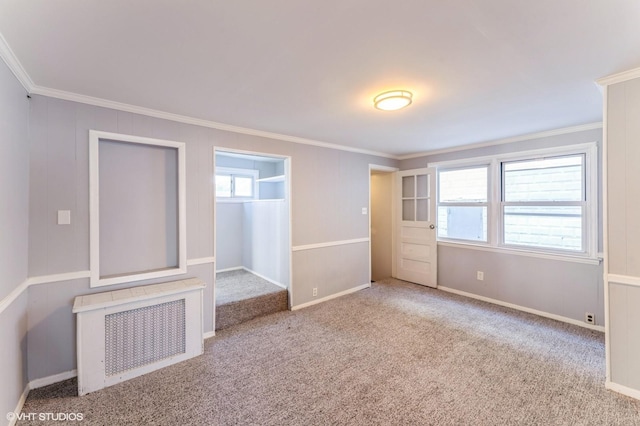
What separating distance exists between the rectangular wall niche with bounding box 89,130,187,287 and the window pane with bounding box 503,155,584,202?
428cm

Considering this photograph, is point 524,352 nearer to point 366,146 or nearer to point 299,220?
point 299,220

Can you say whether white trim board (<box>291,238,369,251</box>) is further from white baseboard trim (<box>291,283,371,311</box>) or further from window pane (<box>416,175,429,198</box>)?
window pane (<box>416,175,429,198</box>)

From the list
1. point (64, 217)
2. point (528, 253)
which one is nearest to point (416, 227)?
point (528, 253)

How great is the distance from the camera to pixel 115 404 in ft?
6.52

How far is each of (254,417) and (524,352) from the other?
8.37 feet

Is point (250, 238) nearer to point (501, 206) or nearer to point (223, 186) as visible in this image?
point (223, 186)

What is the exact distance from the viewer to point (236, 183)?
5.02m

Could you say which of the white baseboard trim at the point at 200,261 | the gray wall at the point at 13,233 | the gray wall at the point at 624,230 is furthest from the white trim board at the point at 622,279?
the gray wall at the point at 13,233

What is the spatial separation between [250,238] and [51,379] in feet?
9.25

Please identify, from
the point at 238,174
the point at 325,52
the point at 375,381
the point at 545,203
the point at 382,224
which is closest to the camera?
the point at 325,52

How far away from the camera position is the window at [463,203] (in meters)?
4.19

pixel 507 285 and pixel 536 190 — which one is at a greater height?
pixel 536 190

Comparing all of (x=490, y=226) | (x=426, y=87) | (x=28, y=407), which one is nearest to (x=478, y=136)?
(x=490, y=226)

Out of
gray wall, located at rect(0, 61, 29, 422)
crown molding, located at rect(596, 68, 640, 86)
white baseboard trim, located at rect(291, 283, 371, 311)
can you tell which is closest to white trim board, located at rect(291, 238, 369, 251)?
white baseboard trim, located at rect(291, 283, 371, 311)
